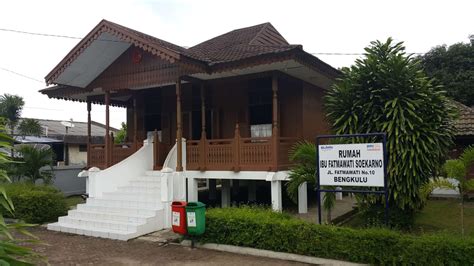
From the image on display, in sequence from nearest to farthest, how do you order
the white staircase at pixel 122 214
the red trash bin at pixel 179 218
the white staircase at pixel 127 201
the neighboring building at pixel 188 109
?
the red trash bin at pixel 179 218 → the white staircase at pixel 122 214 → the white staircase at pixel 127 201 → the neighboring building at pixel 188 109

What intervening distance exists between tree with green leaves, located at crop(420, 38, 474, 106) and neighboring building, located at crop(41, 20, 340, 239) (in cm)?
1602

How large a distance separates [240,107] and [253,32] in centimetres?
322

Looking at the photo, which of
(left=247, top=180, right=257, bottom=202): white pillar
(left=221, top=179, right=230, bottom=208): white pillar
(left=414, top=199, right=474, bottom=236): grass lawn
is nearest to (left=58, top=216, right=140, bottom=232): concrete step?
(left=221, top=179, right=230, bottom=208): white pillar

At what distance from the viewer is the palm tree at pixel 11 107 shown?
2630cm

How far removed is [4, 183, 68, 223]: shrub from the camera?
1198cm

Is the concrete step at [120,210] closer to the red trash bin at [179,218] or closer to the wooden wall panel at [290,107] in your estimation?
the red trash bin at [179,218]

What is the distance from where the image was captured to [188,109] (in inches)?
582

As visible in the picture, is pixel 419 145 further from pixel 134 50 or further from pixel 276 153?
pixel 134 50

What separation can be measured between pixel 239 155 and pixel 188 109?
413 centimetres

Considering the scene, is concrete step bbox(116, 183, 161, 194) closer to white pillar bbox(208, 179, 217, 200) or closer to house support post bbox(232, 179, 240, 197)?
white pillar bbox(208, 179, 217, 200)

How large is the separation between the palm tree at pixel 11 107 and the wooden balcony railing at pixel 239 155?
19418 millimetres

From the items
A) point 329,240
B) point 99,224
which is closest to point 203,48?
point 99,224

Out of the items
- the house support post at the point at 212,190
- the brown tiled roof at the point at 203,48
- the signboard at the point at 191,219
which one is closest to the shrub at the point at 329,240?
the signboard at the point at 191,219

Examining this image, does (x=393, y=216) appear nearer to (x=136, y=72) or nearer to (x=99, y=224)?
(x=99, y=224)
